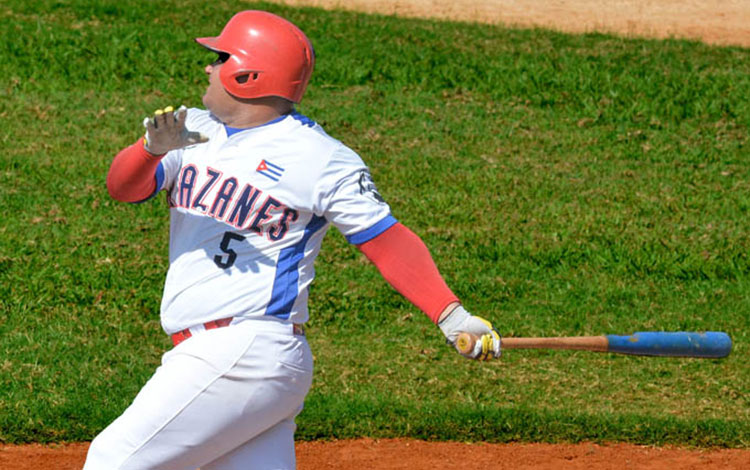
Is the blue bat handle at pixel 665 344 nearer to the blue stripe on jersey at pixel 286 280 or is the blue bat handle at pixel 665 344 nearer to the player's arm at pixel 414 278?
the player's arm at pixel 414 278

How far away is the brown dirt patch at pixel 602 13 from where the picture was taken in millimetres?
14805

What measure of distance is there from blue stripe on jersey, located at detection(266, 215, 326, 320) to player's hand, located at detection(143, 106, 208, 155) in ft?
1.68

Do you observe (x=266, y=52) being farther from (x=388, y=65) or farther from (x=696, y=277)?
(x=388, y=65)

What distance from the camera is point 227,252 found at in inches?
171

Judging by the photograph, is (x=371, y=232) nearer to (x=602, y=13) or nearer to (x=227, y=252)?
(x=227, y=252)

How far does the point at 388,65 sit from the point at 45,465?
25.6 feet

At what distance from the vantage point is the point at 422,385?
25.8ft

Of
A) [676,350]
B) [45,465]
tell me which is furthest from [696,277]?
[45,465]

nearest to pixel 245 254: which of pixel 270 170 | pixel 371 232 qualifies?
pixel 270 170

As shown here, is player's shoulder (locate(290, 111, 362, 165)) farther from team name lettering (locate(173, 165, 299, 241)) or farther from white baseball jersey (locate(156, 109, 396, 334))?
team name lettering (locate(173, 165, 299, 241))

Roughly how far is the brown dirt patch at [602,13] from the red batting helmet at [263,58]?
10633 millimetres

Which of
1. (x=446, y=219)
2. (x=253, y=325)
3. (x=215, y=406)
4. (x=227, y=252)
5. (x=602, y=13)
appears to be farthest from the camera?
(x=602, y=13)

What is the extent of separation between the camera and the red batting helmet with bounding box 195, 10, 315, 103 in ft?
14.6

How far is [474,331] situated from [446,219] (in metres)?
6.07
